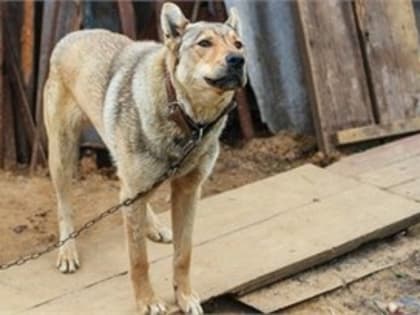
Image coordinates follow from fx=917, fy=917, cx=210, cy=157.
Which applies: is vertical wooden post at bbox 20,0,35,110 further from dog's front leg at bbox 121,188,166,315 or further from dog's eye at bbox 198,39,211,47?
dog's eye at bbox 198,39,211,47

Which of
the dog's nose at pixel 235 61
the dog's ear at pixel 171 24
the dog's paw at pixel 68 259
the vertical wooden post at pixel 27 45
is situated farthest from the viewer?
the vertical wooden post at pixel 27 45

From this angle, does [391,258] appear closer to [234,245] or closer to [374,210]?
[374,210]

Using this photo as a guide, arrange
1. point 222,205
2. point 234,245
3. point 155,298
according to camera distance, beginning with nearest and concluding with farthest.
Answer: point 155,298
point 234,245
point 222,205

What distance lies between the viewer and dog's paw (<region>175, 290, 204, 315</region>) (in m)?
4.79

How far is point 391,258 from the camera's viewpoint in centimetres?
552

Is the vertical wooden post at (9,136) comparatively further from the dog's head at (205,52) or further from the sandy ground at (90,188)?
the dog's head at (205,52)

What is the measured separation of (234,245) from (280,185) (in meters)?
0.91

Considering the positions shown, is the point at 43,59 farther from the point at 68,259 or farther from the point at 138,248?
the point at 138,248

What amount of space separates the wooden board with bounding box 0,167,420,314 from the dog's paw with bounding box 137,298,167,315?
0.09m

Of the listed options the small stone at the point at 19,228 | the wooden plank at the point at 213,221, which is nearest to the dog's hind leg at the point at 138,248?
the wooden plank at the point at 213,221

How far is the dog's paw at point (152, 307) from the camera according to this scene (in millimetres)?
4739

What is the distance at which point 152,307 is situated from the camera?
4.75 m

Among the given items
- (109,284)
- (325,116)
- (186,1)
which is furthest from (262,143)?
(109,284)

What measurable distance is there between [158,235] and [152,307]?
2.89 ft
